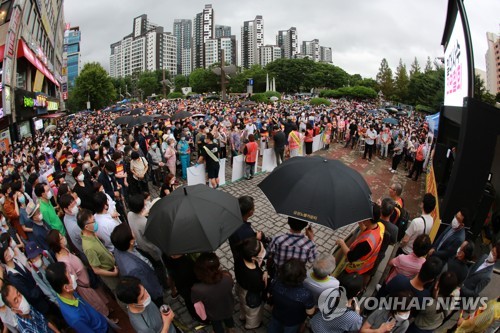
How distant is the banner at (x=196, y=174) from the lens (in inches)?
315

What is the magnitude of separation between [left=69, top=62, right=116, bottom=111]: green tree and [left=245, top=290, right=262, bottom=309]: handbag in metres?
55.9

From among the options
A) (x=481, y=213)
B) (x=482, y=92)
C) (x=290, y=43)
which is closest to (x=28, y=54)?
(x=482, y=92)

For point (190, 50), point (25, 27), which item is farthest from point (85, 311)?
point (190, 50)

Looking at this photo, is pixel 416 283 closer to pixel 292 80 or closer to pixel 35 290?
pixel 35 290

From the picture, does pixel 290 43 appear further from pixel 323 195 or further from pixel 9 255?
pixel 9 255

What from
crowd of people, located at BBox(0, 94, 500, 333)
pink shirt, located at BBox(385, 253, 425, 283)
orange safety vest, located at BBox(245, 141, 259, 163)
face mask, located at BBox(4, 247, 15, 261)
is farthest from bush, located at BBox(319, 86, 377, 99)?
face mask, located at BBox(4, 247, 15, 261)

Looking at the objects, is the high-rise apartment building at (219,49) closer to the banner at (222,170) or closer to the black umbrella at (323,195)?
the banner at (222,170)

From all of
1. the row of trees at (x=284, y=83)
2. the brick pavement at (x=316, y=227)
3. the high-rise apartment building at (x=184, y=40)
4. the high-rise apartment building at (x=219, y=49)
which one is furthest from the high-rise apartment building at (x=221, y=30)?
the brick pavement at (x=316, y=227)

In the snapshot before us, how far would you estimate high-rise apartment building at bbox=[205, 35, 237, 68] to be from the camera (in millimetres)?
147750

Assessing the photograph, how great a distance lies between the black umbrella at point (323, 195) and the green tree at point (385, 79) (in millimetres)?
74757

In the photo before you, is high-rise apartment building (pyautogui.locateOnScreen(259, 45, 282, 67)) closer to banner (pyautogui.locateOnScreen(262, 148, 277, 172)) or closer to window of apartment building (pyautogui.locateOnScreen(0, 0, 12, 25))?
window of apartment building (pyautogui.locateOnScreen(0, 0, 12, 25))

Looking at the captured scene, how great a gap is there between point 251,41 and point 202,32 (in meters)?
29.7

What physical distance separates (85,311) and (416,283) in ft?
12.0

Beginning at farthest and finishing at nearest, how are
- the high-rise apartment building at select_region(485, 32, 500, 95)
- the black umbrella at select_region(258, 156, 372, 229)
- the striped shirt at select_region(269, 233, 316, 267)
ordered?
the high-rise apartment building at select_region(485, 32, 500, 95), the striped shirt at select_region(269, 233, 316, 267), the black umbrella at select_region(258, 156, 372, 229)
